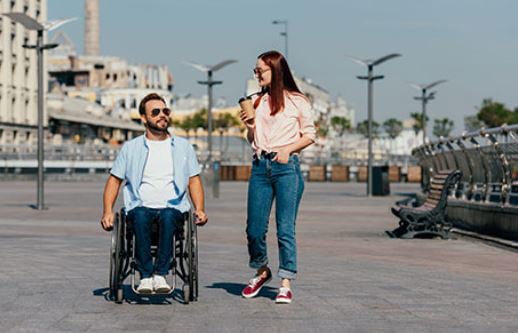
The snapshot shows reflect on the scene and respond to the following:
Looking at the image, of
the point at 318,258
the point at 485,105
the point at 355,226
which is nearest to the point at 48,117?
the point at 485,105

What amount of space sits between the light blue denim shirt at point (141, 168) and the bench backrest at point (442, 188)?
8.84 m

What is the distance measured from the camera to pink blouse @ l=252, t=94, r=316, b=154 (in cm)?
934

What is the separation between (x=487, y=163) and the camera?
759 inches

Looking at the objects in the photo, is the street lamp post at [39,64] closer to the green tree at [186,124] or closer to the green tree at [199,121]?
the green tree at [199,121]

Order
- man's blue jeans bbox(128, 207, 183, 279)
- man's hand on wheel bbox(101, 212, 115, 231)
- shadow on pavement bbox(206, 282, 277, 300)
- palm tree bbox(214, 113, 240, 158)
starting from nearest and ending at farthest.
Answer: man's blue jeans bbox(128, 207, 183, 279) < man's hand on wheel bbox(101, 212, 115, 231) < shadow on pavement bbox(206, 282, 277, 300) < palm tree bbox(214, 113, 240, 158)

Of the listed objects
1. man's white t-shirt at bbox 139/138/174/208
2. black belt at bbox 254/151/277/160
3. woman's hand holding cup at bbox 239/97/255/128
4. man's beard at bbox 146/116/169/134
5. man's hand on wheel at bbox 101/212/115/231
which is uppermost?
woman's hand holding cup at bbox 239/97/255/128

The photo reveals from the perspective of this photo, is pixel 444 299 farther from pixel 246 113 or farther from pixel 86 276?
pixel 86 276

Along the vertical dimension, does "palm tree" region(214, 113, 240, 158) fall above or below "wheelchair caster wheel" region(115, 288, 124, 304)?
above

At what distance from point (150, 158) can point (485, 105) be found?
459 ft

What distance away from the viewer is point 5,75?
101 m

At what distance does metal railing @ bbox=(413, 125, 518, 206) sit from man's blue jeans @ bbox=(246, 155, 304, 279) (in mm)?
8229

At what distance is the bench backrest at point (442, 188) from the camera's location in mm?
17719

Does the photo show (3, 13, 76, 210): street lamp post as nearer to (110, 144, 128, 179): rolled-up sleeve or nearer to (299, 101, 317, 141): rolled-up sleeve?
(110, 144, 128, 179): rolled-up sleeve

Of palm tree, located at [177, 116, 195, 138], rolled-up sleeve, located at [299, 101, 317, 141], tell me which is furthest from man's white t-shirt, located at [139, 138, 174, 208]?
palm tree, located at [177, 116, 195, 138]
